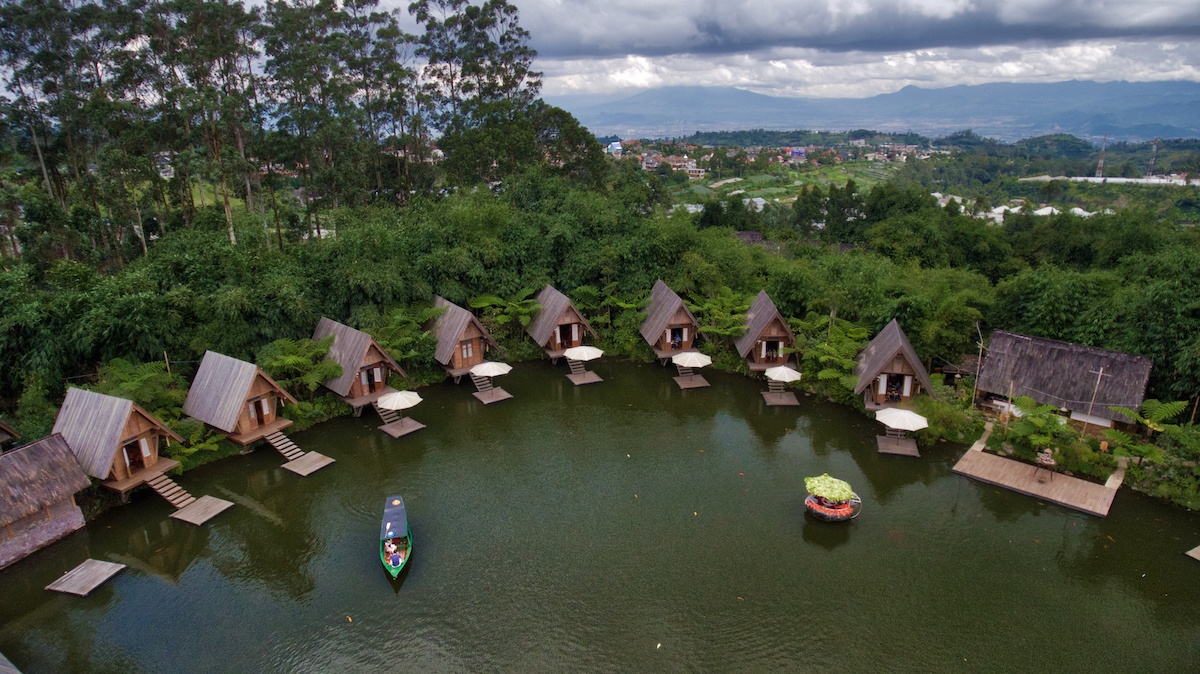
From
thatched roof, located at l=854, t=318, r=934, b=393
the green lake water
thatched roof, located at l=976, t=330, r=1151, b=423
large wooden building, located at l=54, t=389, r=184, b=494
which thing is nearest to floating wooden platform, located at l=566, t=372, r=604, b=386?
the green lake water

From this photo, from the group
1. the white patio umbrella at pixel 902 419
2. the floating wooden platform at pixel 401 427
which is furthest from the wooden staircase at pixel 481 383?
the white patio umbrella at pixel 902 419

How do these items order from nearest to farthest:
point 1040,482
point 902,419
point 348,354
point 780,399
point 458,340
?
point 1040,482, point 902,419, point 348,354, point 780,399, point 458,340

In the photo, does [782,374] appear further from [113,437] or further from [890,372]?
[113,437]

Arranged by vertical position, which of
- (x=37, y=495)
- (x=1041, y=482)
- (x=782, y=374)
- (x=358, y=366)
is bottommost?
(x=1041, y=482)

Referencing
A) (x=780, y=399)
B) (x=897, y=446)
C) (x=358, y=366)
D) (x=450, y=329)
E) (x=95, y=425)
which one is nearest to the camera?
(x=95, y=425)

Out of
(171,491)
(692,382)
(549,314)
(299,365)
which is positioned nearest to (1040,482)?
(692,382)

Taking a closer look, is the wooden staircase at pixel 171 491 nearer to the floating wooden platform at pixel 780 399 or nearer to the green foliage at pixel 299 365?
the green foliage at pixel 299 365
